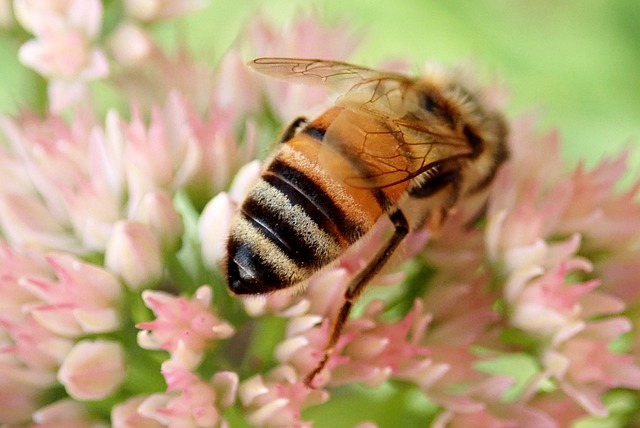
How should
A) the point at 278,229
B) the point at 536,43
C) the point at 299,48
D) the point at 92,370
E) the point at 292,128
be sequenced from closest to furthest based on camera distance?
the point at 278,229
the point at 92,370
the point at 292,128
the point at 299,48
the point at 536,43

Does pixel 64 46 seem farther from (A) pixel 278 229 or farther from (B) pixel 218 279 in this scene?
(A) pixel 278 229

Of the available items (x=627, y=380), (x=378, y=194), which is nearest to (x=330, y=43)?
(x=378, y=194)

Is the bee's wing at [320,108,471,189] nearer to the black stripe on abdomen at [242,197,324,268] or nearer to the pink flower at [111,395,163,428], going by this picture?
the black stripe on abdomen at [242,197,324,268]

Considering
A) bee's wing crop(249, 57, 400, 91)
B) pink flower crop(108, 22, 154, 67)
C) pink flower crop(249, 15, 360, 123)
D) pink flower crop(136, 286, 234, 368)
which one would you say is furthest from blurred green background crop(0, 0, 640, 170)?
pink flower crop(136, 286, 234, 368)

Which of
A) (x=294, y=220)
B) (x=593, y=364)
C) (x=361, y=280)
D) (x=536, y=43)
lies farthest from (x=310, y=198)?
(x=536, y=43)

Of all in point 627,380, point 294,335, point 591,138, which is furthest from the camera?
point 591,138

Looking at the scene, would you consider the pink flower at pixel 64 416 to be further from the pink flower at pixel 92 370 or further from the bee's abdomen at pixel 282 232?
the bee's abdomen at pixel 282 232

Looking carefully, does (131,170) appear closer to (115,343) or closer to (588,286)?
(115,343)
